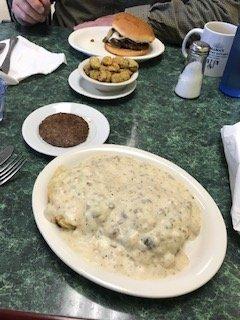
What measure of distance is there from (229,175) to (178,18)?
79 centimetres

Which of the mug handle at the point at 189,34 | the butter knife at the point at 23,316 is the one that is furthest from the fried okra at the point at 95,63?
the butter knife at the point at 23,316

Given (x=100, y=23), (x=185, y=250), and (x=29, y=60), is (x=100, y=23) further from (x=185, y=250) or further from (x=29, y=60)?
(x=185, y=250)

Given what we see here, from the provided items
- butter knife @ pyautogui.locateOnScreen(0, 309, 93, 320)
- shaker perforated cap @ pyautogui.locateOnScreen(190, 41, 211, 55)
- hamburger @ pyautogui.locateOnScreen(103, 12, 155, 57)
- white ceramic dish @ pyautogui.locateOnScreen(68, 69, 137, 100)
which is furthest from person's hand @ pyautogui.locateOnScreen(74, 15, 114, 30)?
butter knife @ pyautogui.locateOnScreen(0, 309, 93, 320)

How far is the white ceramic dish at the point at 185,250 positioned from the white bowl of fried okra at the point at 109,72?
1.28 feet

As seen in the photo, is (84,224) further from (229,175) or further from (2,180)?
(229,175)

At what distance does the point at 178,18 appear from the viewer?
147 centimetres

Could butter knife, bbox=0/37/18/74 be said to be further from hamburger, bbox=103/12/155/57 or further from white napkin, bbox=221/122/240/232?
white napkin, bbox=221/122/240/232

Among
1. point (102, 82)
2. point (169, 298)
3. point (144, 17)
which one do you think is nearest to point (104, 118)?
point (102, 82)

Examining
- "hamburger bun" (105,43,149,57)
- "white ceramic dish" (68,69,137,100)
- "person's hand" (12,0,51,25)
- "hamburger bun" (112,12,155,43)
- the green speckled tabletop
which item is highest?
"person's hand" (12,0,51,25)

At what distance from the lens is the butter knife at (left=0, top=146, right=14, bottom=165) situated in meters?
0.90

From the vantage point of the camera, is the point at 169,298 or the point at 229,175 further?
the point at 229,175

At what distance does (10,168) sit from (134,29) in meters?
0.85

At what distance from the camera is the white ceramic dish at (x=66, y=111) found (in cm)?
95

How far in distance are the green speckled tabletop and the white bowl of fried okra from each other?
63 millimetres
